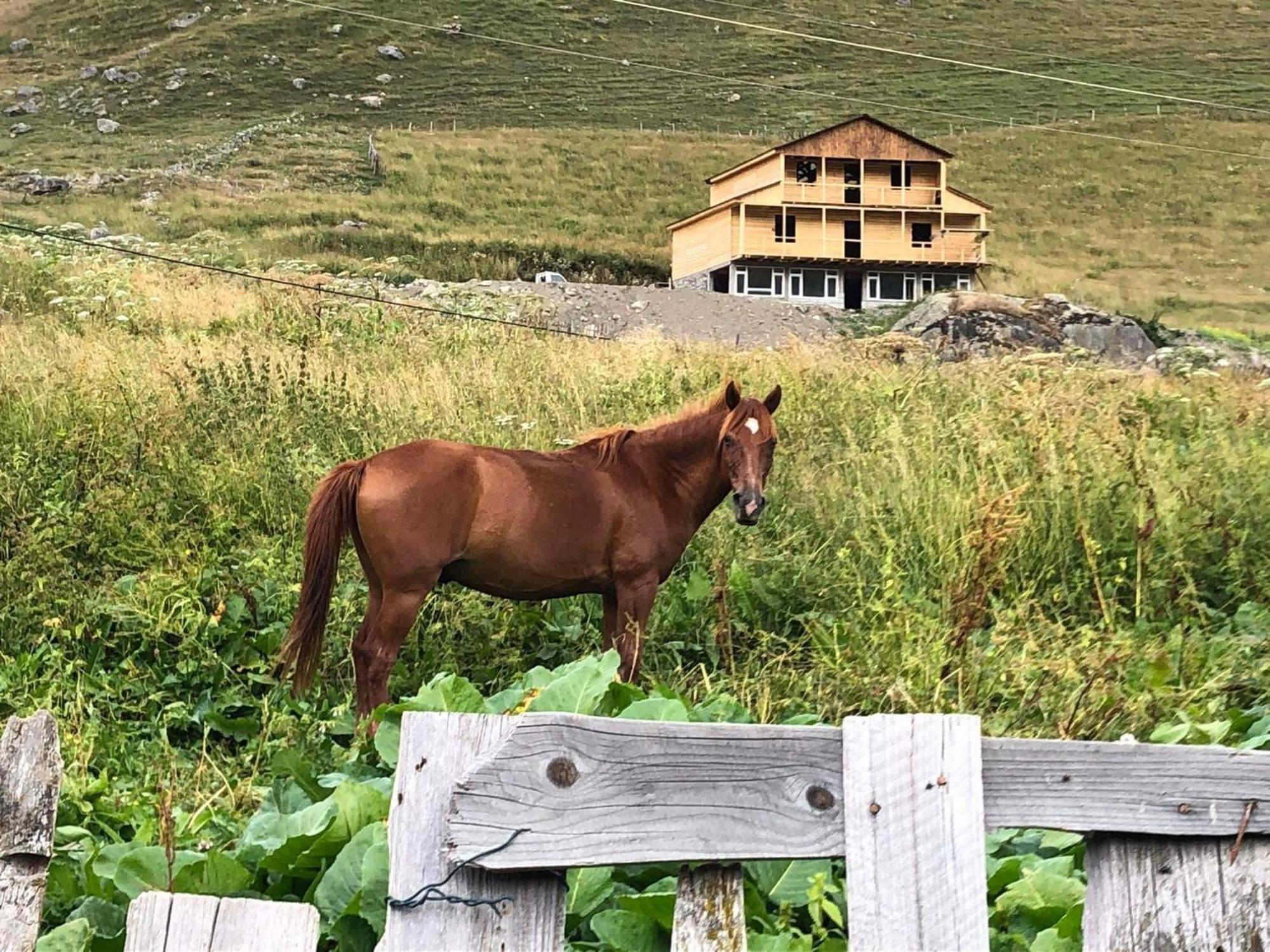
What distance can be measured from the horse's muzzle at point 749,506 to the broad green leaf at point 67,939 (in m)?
3.96

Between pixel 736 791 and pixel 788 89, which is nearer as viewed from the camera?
pixel 736 791

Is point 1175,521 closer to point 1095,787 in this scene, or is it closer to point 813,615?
point 813,615

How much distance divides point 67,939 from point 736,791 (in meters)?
1.37

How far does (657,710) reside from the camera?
3.20 meters

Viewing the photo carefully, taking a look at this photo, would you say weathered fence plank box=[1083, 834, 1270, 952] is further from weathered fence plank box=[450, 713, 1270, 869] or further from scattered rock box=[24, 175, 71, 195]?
scattered rock box=[24, 175, 71, 195]

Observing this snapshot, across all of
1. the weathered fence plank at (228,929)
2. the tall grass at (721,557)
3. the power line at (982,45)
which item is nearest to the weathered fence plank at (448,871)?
the weathered fence plank at (228,929)

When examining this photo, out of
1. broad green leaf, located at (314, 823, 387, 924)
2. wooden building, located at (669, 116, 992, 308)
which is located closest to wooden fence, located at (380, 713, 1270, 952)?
broad green leaf, located at (314, 823, 387, 924)

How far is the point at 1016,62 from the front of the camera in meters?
90.8

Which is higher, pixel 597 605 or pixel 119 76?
pixel 597 605

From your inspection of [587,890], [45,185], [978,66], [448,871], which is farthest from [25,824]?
[978,66]

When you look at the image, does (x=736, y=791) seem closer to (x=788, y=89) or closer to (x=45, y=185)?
(x=45, y=185)

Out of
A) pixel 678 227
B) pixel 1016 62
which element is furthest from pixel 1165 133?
pixel 678 227

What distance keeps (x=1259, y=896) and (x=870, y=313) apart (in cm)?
3223

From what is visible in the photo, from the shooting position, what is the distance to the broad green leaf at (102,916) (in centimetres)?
276
